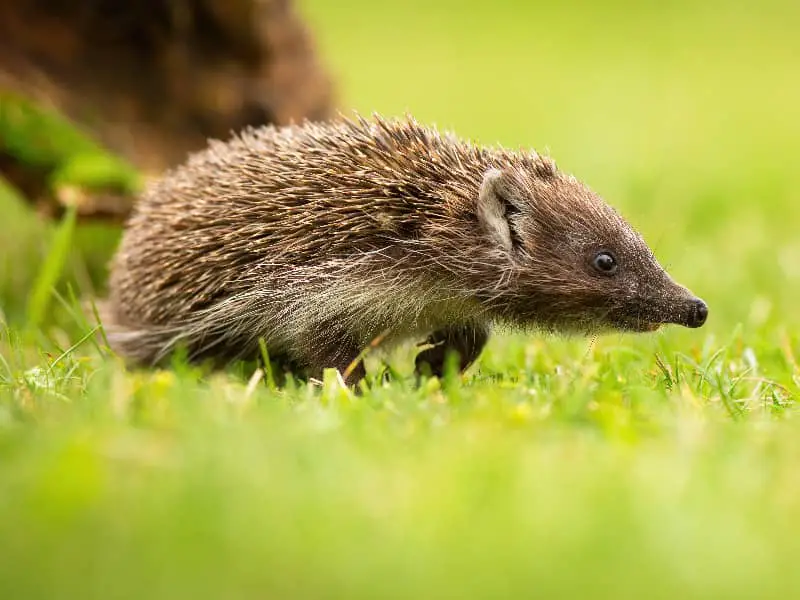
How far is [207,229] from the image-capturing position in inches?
235

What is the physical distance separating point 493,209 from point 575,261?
473mm

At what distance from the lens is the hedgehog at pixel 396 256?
5.45 meters

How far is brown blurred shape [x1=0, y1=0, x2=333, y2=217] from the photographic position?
356 inches

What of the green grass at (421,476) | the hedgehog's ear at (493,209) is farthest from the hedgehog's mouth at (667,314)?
the hedgehog's ear at (493,209)

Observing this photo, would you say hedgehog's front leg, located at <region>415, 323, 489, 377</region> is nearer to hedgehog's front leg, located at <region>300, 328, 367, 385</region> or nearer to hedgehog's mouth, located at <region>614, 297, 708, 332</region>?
hedgehog's front leg, located at <region>300, 328, 367, 385</region>

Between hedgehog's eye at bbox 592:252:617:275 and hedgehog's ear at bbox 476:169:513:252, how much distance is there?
0.42 m

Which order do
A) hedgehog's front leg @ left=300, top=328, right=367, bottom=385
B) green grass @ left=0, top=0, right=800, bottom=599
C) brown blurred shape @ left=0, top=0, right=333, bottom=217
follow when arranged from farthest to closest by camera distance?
brown blurred shape @ left=0, top=0, right=333, bottom=217 → hedgehog's front leg @ left=300, top=328, right=367, bottom=385 → green grass @ left=0, top=0, right=800, bottom=599

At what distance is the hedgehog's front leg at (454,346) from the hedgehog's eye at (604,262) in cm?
73

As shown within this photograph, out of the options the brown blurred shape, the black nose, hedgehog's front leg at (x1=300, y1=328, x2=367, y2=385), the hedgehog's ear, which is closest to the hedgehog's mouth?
the black nose

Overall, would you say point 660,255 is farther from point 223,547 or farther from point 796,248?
point 223,547

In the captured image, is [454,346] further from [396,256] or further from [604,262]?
[604,262]

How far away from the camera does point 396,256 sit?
5582 millimetres

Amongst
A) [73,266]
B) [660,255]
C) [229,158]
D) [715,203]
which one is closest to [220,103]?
[73,266]

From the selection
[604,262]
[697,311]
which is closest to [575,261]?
[604,262]
